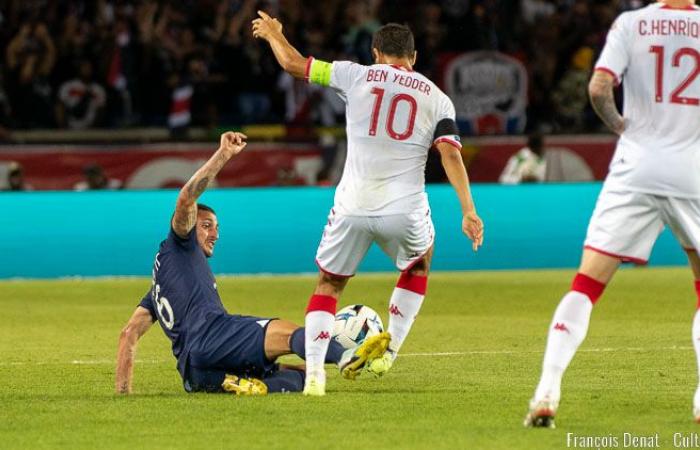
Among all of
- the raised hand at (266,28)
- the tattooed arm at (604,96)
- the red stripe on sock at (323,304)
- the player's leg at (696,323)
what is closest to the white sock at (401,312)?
the red stripe on sock at (323,304)

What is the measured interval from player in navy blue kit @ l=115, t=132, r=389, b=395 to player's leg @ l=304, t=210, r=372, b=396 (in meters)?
0.12

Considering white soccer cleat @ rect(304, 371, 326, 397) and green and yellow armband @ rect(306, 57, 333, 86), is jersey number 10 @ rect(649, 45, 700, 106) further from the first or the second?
white soccer cleat @ rect(304, 371, 326, 397)

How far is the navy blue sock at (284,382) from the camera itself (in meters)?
8.82

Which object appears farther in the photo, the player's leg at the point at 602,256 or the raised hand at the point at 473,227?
the raised hand at the point at 473,227

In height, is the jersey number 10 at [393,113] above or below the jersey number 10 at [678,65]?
below

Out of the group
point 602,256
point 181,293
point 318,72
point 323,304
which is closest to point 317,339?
point 323,304

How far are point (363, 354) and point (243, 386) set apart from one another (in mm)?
745

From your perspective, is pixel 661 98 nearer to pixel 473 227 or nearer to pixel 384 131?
pixel 473 227

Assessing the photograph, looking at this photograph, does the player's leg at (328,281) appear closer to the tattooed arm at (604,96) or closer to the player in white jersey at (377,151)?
the player in white jersey at (377,151)

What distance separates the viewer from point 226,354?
8734 millimetres

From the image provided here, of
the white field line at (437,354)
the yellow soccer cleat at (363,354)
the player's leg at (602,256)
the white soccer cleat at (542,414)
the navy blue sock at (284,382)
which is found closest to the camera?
the white soccer cleat at (542,414)

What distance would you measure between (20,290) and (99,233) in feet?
5.13

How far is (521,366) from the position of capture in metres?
10.2

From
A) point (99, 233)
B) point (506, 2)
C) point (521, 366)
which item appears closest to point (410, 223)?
point (521, 366)
